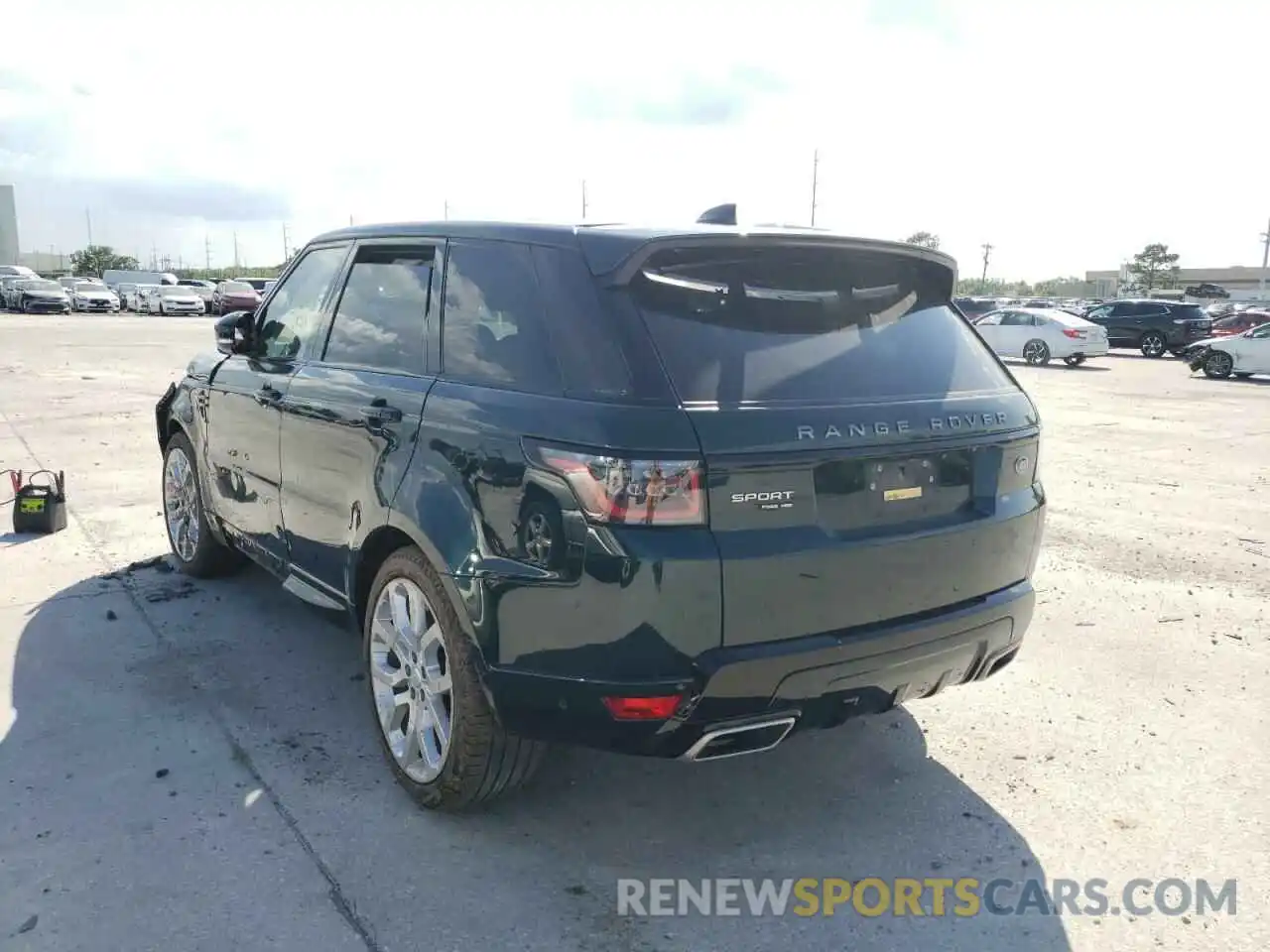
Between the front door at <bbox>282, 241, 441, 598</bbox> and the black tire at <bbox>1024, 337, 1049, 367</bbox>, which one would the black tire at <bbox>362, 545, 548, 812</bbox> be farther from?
the black tire at <bbox>1024, 337, 1049, 367</bbox>

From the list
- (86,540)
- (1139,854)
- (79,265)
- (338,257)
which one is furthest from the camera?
(79,265)

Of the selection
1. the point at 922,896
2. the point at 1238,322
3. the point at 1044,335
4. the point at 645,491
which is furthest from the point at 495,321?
the point at 1238,322

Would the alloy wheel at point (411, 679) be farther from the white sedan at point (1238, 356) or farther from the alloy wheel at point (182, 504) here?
the white sedan at point (1238, 356)

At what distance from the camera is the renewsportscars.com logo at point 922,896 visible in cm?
274

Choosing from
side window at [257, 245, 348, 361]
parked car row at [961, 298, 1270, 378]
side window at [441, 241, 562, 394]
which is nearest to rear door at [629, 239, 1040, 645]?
side window at [441, 241, 562, 394]

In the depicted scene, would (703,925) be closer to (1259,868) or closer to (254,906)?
(254,906)

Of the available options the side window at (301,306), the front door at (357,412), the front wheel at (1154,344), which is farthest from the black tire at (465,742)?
the front wheel at (1154,344)

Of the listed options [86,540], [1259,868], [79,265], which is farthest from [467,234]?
[79,265]

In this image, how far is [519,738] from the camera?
2.95m

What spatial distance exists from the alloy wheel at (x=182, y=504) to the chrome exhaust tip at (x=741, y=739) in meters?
3.68

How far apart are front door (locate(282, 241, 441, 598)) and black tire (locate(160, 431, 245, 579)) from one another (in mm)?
1462

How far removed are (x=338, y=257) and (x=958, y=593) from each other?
2771mm

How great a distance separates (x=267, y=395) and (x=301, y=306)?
429 millimetres

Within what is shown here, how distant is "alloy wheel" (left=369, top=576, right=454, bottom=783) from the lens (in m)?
3.08
